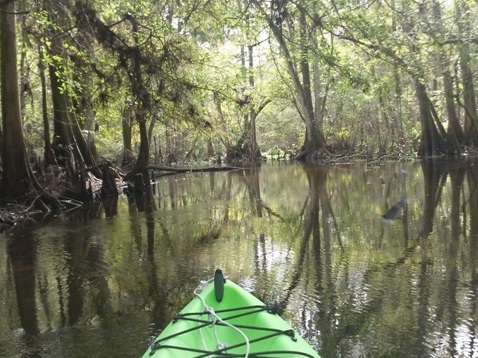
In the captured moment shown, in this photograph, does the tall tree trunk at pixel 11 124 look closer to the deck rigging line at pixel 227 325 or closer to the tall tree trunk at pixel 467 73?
the deck rigging line at pixel 227 325

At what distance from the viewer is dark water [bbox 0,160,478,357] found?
3.44m

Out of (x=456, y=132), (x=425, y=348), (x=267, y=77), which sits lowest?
(x=425, y=348)

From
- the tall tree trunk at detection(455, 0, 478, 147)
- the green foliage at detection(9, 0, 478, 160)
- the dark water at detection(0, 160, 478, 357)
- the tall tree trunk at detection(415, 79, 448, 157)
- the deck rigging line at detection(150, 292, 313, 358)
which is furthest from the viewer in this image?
the tall tree trunk at detection(415, 79, 448, 157)

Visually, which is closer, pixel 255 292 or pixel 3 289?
pixel 255 292

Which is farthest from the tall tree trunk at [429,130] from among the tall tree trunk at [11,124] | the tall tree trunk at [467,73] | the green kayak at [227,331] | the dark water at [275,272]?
the green kayak at [227,331]

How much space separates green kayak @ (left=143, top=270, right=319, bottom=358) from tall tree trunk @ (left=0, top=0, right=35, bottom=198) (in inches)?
301

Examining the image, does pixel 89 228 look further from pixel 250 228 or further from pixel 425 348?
pixel 425 348

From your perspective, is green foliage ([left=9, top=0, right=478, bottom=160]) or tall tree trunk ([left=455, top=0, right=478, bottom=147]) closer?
green foliage ([left=9, top=0, right=478, bottom=160])

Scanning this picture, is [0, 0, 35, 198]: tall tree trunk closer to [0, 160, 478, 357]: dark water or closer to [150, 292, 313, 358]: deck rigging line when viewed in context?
[0, 160, 478, 357]: dark water

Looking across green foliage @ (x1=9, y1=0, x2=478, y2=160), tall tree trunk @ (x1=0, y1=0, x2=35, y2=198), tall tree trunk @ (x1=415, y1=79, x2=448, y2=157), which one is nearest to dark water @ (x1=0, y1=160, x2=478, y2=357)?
tall tree trunk @ (x1=0, y1=0, x2=35, y2=198)

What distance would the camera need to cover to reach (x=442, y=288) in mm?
4129

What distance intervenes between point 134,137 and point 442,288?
22389 mm

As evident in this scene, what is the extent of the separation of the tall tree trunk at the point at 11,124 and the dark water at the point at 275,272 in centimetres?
115

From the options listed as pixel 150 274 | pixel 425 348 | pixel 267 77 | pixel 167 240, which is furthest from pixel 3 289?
pixel 267 77
